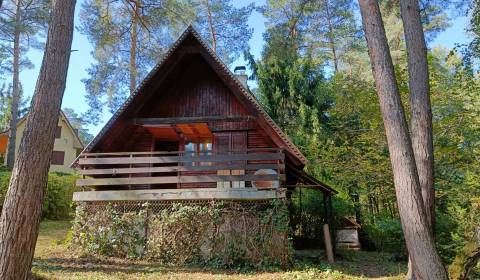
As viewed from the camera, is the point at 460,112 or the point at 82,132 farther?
the point at 82,132

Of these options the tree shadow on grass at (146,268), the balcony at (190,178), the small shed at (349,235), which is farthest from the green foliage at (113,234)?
the small shed at (349,235)

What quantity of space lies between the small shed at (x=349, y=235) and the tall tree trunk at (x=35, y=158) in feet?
43.1

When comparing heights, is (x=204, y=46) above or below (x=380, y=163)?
above

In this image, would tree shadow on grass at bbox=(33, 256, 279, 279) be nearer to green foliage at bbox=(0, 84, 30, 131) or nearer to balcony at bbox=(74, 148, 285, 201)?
balcony at bbox=(74, 148, 285, 201)

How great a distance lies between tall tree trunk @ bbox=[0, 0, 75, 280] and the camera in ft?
17.3

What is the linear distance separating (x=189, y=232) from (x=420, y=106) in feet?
20.6

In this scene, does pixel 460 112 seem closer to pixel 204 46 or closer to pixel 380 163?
pixel 380 163

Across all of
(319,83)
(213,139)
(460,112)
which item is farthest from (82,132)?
(460,112)

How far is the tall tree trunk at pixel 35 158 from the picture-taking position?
526 cm

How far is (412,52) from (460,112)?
21.0ft

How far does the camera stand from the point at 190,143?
13.5m

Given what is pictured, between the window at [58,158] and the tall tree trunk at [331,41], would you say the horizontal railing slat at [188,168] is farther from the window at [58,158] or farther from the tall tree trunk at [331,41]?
the window at [58,158]

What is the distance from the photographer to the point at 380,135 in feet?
50.7

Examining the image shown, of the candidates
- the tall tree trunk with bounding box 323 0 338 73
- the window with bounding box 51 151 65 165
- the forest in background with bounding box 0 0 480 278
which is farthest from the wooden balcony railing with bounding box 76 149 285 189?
the window with bounding box 51 151 65 165
